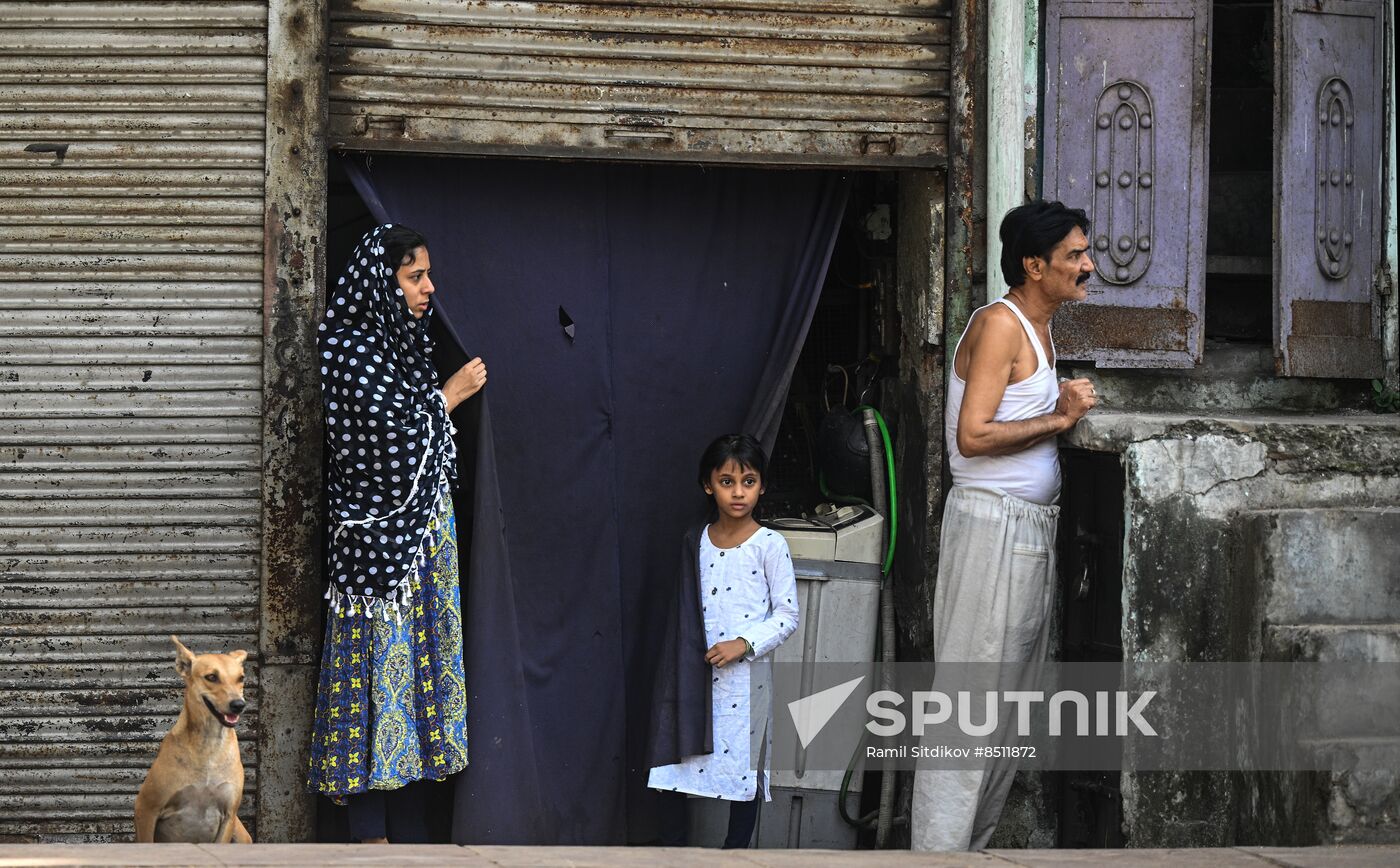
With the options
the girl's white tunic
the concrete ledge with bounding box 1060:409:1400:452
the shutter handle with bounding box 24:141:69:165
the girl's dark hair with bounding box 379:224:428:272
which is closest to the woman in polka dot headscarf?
the girl's dark hair with bounding box 379:224:428:272

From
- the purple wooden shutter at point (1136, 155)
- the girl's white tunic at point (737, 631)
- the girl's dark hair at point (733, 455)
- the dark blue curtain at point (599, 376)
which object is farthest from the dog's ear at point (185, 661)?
the purple wooden shutter at point (1136, 155)

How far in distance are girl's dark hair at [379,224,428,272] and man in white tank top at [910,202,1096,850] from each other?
171cm

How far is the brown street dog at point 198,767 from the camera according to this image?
4.14m

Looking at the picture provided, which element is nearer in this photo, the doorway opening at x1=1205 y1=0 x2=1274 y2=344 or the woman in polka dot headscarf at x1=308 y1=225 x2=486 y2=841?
the woman in polka dot headscarf at x1=308 y1=225 x2=486 y2=841

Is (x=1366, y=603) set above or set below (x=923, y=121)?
below

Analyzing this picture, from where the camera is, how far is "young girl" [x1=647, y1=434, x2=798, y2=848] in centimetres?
485

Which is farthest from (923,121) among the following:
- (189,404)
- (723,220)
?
(189,404)

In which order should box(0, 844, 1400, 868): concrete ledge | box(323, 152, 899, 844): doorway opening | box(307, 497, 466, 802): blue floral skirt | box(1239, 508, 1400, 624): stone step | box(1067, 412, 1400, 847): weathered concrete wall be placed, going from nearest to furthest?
1. box(0, 844, 1400, 868): concrete ledge
2. box(1239, 508, 1400, 624): stone step
3. box(1067, 412, 1400, 847): weathered concrete wall
4. box(307, 497, 466, 802): blue floral skirt
5. box(323, 152, 899, 844): doorway opening

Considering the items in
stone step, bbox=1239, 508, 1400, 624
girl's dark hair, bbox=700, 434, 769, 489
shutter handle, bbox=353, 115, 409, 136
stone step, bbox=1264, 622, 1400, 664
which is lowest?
stone step, bbox=1264, 622, 1400, 664

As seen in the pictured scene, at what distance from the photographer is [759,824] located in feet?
17.5

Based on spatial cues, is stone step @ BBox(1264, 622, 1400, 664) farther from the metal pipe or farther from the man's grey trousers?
the metal pipe

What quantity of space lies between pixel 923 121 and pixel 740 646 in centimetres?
190

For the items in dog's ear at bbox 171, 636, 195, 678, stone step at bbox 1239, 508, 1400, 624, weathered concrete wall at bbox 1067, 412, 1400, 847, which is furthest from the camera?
weathered concrete wall at bbox 1067, 412, 1400, 847

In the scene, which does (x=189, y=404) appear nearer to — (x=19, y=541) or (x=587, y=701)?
(x=19, y=541)
